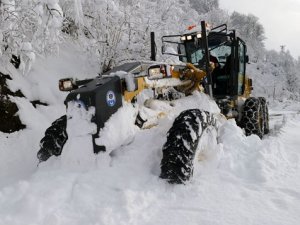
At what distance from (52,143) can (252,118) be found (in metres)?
4.22

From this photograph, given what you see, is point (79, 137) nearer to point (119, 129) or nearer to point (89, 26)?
point (119, 129)

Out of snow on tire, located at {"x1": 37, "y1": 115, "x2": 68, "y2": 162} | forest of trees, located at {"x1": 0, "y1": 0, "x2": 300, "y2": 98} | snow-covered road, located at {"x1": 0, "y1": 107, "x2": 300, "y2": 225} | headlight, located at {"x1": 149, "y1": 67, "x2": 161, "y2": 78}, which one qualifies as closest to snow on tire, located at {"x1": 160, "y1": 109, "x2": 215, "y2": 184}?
snow-covered road, located at {"x1": 0, "y1": 107, "x2": 300, "y2": 225}

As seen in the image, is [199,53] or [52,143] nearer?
[52,143]

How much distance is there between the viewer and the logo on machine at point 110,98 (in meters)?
3.87

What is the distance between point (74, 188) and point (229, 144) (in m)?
2.07

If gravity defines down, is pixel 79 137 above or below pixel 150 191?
above

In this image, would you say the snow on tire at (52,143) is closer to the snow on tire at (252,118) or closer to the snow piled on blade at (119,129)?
the snow piled on blade at (119,129)

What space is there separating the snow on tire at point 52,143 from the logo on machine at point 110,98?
32.0 inches

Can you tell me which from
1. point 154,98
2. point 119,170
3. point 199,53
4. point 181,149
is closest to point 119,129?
point 119,170

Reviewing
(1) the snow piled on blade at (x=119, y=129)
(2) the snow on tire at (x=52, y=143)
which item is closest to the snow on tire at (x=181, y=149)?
(1) the snow piled on blade at (x=119, y=129)

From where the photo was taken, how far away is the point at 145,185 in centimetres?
355

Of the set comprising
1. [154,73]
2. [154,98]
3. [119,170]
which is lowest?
[119,170]

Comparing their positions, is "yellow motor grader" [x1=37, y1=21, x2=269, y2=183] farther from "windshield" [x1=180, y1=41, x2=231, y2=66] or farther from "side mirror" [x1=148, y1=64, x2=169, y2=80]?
"windshield" [x1=180, y1=41, x2=231, y2=66]

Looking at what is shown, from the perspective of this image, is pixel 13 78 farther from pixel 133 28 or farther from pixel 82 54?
pixel 133 28
